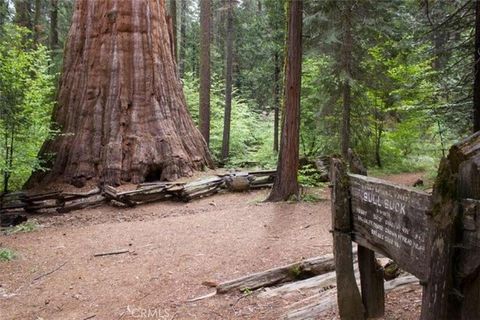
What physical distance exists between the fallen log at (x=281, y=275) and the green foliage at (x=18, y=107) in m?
6.97

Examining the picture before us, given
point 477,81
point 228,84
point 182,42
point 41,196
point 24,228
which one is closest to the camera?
point 477,81

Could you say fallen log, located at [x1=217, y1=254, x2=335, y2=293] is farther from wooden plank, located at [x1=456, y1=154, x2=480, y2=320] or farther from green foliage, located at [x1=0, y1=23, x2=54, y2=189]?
green foliage, located at [x1=0, y1=23, x2=54, y2=189]

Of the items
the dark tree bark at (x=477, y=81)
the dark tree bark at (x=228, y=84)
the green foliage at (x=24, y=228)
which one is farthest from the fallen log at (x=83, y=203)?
the dark tree bark at (x=228, y=84)

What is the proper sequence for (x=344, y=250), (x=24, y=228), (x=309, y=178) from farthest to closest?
(x=309, y=178)
(x=24, y=228)
(x=344, y=250)

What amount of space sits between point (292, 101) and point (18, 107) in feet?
21.8

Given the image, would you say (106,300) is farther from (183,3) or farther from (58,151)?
(183,3)

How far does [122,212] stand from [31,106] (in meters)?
3.56

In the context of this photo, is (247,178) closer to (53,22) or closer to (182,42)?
(53,22)

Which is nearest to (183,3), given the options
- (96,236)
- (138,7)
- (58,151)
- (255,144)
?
(255,144)

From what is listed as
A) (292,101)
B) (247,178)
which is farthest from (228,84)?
(292,101)

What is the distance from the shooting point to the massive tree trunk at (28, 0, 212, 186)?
1216 cm

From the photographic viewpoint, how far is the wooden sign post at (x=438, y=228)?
2.35 m

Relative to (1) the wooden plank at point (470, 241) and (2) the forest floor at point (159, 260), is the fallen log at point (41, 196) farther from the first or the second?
(1) the wooden plank at point (470, 241)

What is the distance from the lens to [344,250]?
3738mm
